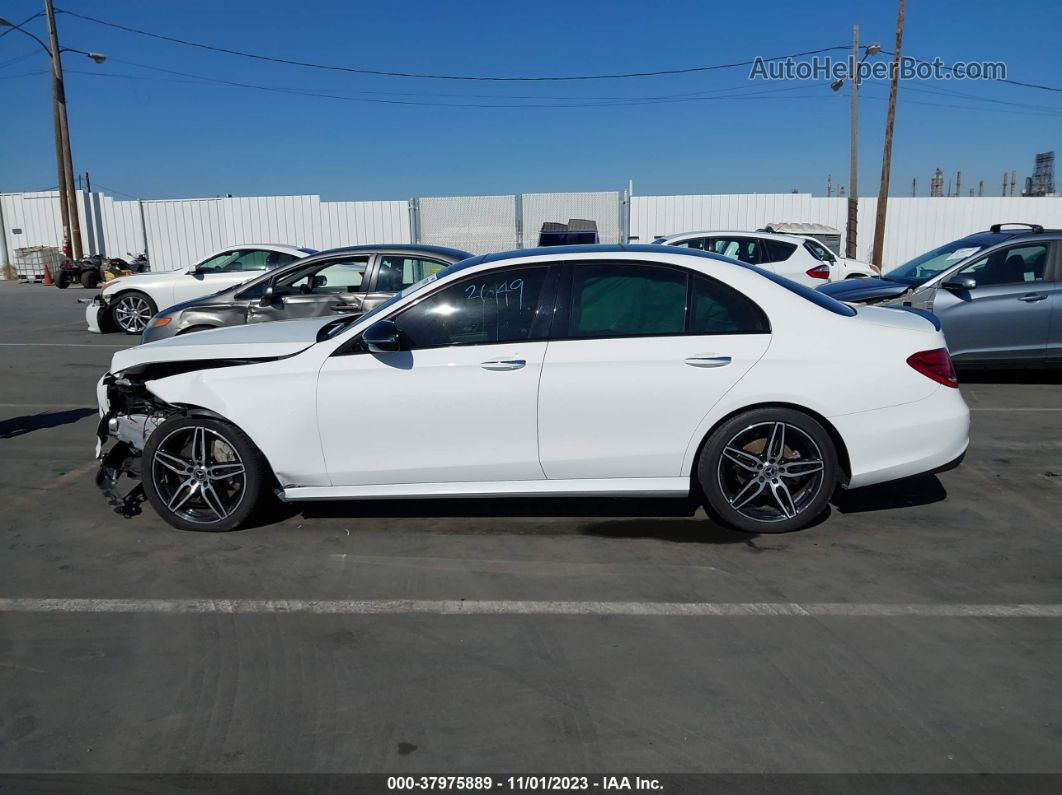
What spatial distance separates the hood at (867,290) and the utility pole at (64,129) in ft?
88.3

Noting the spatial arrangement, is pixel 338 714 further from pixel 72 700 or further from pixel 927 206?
pixel 927 206

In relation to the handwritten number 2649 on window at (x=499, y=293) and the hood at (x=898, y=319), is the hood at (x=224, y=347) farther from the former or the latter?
the hood at (x=898, y=319)

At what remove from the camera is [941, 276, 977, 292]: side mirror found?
8727 millimetres

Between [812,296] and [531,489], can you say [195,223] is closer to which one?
[531,489]

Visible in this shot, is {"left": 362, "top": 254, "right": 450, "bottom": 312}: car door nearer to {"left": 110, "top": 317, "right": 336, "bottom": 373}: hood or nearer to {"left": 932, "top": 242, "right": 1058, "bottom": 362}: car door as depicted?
{"left": 110, "top": 317, "right": 336, "bottom": 373}: hood

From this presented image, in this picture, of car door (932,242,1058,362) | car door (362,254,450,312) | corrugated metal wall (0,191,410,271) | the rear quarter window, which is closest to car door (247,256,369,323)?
car door (362,254,450,312)

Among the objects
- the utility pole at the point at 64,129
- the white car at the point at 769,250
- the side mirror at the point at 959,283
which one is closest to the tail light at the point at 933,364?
the side mirror at the point at 959,283

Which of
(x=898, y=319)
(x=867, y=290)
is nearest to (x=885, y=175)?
(x=867, y=290)

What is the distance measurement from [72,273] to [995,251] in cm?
2727

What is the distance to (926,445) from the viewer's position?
15.9 ft

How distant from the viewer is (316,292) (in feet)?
31.6

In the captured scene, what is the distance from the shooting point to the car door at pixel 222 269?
13.9 metres

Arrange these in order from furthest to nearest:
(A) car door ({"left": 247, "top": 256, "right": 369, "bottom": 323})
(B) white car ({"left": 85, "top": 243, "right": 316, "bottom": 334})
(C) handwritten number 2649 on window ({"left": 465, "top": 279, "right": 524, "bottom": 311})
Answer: (B) white car ({"left": 85, "top": 243, "right": 316, "bottom": 334}) < (A) car door ({"left": 247, "top": 256, "right": 369, "bottom": 323}) < (C) handwritten number 2649 on window ({"left": 465, "top": 279, "right": 524, "bottom": 311})

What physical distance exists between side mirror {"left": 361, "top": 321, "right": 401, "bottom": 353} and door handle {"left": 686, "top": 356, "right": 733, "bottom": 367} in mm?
1587
